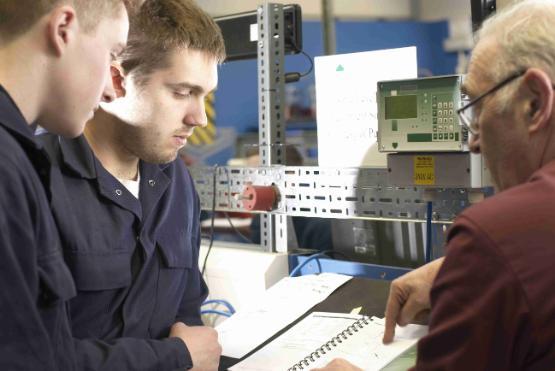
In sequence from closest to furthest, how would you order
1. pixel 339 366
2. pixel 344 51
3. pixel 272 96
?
pixel 339 366
pixel 272 96
pixel 344 51

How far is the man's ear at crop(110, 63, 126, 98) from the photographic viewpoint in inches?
55.8

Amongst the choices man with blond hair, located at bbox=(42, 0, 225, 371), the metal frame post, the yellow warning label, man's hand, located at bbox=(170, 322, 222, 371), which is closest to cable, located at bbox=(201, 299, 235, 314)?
the metal frame post

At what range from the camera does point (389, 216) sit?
1.64 meters

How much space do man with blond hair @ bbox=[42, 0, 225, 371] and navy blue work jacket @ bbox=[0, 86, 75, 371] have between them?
1.06 feet

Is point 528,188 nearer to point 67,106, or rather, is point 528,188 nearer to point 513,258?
point 513,258

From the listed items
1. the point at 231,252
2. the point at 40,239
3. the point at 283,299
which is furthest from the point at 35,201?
the point at 231,252

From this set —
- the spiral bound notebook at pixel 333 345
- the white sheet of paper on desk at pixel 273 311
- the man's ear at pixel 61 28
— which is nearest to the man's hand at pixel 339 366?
the spiral bound notebook at pixel 333 345

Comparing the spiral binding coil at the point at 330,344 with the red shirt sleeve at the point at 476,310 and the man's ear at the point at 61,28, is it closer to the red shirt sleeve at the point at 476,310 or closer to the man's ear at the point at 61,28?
the red shirt sleeve at the point at 476,310

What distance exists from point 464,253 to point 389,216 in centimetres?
82

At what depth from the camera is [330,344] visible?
1.32 metres

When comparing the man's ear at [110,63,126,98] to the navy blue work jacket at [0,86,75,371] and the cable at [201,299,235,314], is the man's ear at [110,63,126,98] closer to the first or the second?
the navy blue work jacket at [0,86,75,371]

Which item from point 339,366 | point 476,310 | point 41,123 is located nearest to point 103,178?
point 41,123

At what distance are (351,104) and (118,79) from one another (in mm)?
610

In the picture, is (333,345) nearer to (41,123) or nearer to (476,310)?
(476,310)
